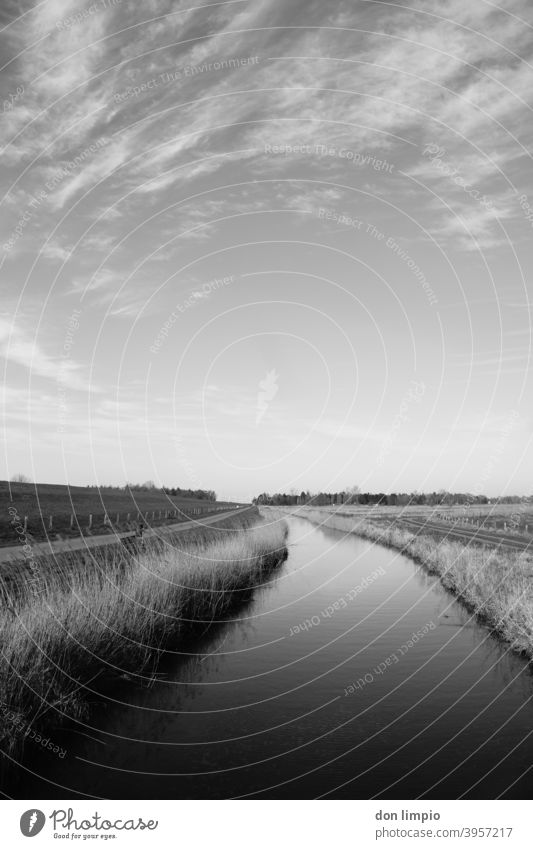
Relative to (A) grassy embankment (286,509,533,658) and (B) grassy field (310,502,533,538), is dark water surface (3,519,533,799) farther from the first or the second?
(B) grassy field (310,502,533,538)

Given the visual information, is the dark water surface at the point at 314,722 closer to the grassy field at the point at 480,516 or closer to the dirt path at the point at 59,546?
the dirt path at the point at 59,546

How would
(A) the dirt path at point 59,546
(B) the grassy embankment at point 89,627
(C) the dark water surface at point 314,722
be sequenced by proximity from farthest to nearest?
(A) the dirt path at point 59,546 → (B) the grassy embankment at point 89,627 → (C) the dark water surface at point 314,722

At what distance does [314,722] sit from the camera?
12.5 metres

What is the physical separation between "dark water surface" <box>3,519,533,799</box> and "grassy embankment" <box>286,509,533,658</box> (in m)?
0.70

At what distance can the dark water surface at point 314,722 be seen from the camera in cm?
970

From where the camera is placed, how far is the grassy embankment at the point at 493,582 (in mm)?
18125

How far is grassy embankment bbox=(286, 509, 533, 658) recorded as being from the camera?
18.1 metres

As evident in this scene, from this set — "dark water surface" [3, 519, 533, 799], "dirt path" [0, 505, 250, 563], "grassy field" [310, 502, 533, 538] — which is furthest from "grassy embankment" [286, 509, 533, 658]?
"dirt path" [0, 505, 250, 563]

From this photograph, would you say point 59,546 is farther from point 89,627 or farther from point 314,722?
point 314,722

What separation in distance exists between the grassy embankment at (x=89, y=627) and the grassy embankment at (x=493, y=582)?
384 inches

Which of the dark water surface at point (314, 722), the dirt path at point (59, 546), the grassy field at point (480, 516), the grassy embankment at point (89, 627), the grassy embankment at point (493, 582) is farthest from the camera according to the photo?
the grassy field at point (480, 516)

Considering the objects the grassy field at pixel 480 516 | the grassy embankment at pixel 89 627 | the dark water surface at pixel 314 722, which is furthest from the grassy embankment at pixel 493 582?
the grassy embankment at pixel 89 627

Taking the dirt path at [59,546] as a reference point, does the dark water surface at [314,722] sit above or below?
below

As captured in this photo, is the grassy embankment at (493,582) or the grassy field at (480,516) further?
the grassy field at (480,516)
